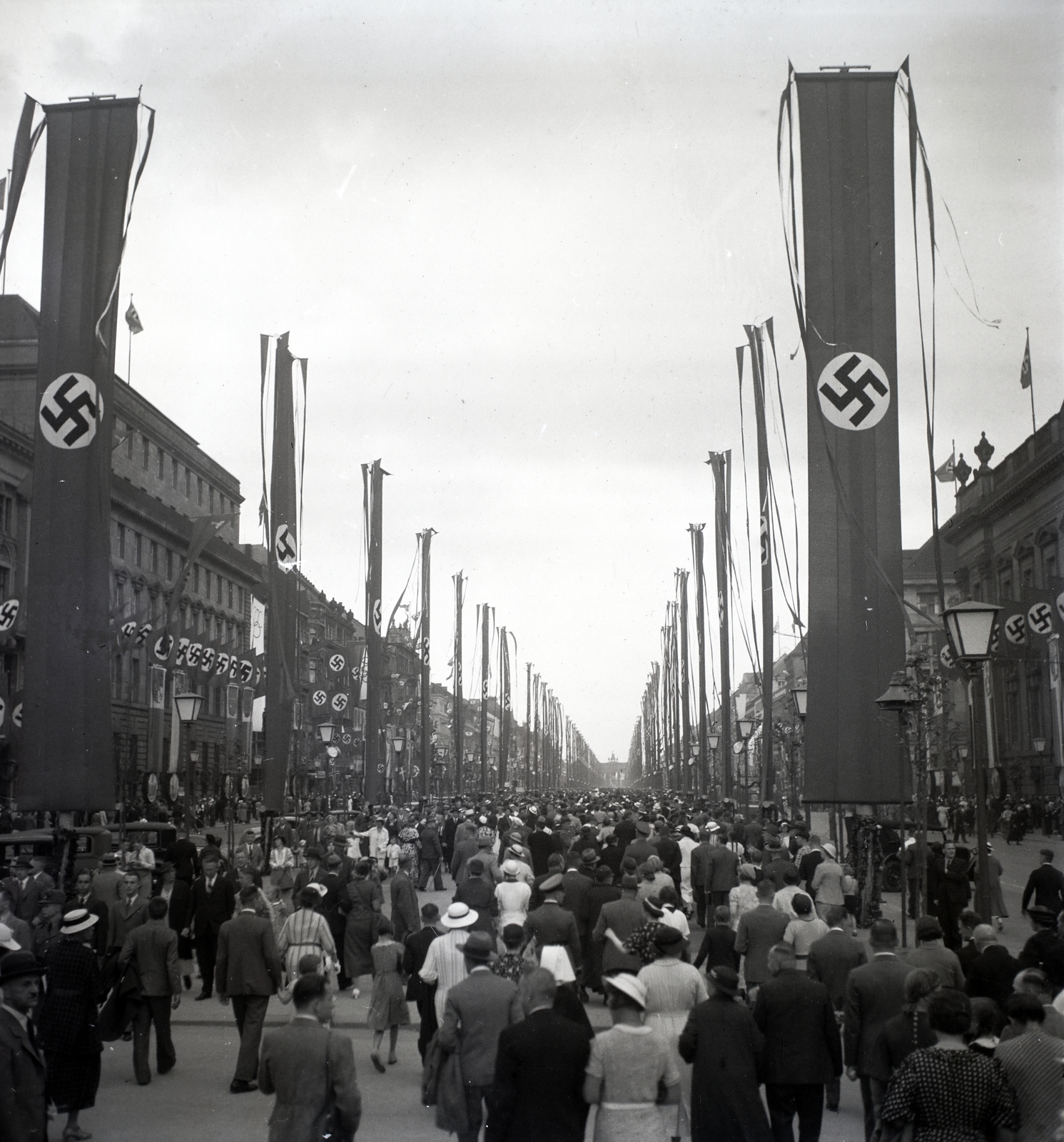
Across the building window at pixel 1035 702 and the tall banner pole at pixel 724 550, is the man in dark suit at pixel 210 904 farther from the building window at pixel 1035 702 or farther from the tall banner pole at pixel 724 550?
the building window at pixel 1035 702

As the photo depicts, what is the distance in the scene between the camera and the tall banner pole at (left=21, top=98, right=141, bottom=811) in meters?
15.4

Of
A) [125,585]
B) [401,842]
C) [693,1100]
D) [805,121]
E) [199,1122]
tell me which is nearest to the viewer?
[693,1100]

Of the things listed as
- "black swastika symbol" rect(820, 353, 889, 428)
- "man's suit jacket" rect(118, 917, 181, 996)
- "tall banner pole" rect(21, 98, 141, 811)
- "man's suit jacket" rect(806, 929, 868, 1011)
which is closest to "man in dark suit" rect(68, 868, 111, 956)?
"tall banner pole" rect(21, 98, 141, 811)

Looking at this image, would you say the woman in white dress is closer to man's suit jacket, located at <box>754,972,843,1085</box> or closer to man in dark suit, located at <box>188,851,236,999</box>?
man's suit jacket, located at <box>754,972,843,1085</box>

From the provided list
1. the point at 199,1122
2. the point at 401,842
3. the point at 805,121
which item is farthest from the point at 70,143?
the point at 401,842

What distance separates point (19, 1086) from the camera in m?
7.31

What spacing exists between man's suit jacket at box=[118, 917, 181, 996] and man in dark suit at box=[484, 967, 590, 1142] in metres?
5.71

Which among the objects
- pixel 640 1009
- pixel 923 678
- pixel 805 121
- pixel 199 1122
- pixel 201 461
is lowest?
pixel 199 1122

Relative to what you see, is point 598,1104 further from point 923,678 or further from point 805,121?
point 923,678

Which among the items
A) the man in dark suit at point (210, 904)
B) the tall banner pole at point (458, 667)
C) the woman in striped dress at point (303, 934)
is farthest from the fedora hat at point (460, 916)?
the tall banner pole at point (458, 667)

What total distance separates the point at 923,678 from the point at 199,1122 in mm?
19559

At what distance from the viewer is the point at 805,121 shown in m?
15.8

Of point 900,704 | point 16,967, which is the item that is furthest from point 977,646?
point 16,967

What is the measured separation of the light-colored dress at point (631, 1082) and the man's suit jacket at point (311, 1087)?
1.50 meters
